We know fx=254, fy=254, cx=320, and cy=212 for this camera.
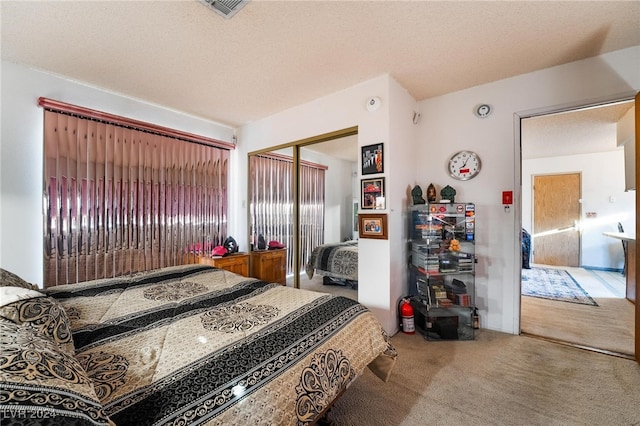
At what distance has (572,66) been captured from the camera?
2418 mm

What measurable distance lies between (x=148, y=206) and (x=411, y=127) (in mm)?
3419

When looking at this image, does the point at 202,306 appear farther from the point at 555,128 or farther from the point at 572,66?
the point at 555,128

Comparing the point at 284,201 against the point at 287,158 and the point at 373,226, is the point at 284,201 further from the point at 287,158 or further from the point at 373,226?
the point at 373,226

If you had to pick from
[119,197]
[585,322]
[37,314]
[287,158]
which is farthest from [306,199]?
[585,322]

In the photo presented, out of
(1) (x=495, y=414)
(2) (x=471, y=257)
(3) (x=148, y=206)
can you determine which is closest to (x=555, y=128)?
(2) (x=471, y=257)

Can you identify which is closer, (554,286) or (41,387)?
(41,387)

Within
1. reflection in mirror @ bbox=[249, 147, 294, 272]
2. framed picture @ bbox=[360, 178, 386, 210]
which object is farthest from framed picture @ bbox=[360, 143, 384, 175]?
reflection in mirror @ bbox=[249, 147, 294, 272]

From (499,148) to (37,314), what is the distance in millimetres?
3676

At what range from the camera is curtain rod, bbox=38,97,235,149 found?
254 cm

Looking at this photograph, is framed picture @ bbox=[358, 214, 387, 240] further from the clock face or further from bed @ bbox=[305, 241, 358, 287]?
the clock face

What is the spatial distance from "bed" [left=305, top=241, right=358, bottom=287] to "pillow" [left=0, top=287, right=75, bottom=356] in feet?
8.05

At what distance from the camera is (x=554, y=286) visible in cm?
425

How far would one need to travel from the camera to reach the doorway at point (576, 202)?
3.50 m

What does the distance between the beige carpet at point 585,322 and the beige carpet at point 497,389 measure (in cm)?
27
